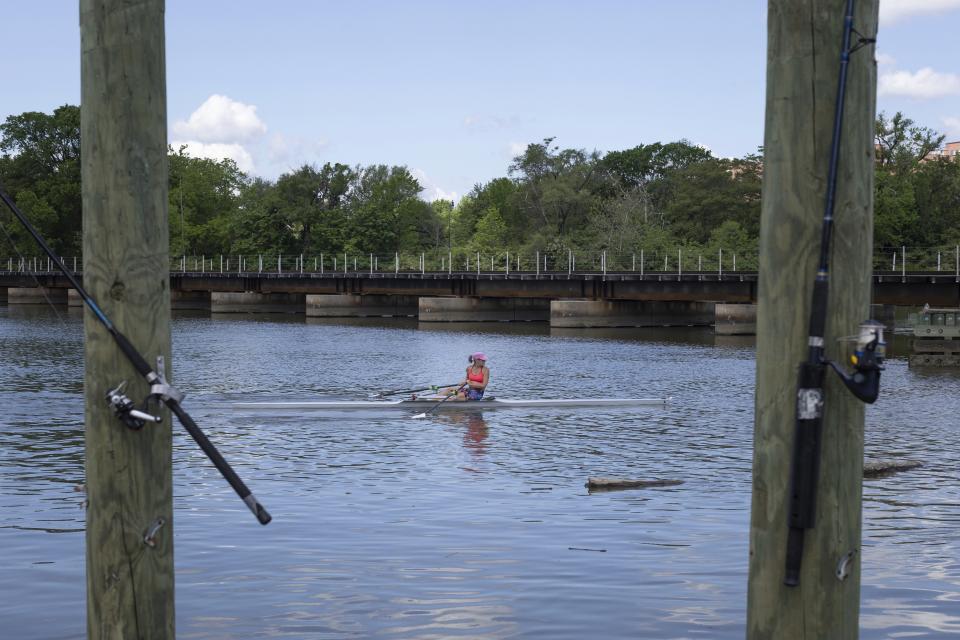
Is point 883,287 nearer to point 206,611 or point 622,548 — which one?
point 622,548

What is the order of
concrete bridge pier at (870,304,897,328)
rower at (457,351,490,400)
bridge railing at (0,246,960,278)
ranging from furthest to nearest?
bridge railing at (0,246,960,278) < concrete bridge pier at (870,304,897,328) < rower at (457,351,490,400)

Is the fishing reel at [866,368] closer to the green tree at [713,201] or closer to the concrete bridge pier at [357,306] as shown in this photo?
the concrete bridge pier at [357,306]

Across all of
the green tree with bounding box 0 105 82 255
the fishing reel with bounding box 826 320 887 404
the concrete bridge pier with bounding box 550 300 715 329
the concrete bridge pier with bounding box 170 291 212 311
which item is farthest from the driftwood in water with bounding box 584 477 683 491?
the green tree with bounding box 0 105 82 255

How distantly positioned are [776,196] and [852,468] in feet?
3.93

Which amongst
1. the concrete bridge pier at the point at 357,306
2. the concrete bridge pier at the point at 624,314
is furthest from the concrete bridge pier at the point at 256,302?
the concrete bridge pier at the point at 624,314

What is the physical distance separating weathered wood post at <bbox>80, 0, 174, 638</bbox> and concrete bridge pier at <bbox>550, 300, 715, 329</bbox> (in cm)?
7539

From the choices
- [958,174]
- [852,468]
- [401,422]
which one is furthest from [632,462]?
[958,174]

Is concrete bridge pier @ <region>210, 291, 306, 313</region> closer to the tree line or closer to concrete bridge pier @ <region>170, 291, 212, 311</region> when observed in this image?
concrete bridge pier @ <region>170, 291, 212, 311</region>

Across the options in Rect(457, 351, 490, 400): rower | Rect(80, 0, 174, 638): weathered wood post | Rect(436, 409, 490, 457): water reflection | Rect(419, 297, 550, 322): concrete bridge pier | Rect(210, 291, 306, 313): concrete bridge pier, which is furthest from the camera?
Rect(210, 291, 306, 313): concrete bridge pier

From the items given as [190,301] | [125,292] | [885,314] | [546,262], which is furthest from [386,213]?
[125,292]

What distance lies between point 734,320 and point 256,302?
4934 centimetres

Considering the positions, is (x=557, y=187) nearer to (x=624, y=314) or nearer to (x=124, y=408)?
(x=624, y=314)

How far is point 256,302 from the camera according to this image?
110562 mm

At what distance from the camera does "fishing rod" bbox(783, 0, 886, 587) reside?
5.12m
